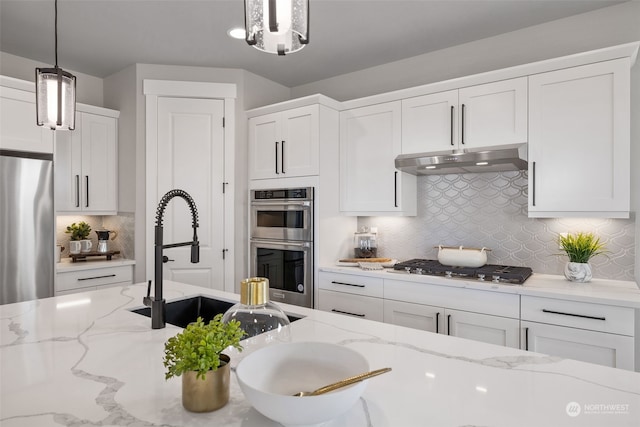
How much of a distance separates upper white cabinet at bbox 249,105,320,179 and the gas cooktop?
1.08 metres

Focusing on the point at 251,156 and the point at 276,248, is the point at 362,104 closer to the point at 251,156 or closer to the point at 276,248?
the point at 251,156

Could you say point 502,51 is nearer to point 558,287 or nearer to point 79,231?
point 558,287

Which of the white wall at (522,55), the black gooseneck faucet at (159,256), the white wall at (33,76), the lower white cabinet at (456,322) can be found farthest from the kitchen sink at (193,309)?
the white wall at (33,76)

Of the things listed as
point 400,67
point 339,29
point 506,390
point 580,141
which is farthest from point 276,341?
point 400,67

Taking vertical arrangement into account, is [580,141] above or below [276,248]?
above

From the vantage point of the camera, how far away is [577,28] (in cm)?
258

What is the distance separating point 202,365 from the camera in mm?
758

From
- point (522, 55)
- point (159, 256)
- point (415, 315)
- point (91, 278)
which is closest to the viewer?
point (159, 256)

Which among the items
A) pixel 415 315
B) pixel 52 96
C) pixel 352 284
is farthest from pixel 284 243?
pixel 52 96

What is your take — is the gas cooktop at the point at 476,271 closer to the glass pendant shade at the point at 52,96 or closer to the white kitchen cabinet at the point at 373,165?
the white kitchen cabinet at the point at 373,165

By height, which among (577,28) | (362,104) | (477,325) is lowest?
(477,325)

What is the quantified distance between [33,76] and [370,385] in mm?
3895

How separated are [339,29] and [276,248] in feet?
5.95

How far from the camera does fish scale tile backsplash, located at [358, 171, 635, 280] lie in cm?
244
